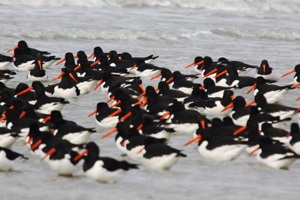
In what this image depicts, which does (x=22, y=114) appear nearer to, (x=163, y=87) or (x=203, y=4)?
(x=163, y=87)

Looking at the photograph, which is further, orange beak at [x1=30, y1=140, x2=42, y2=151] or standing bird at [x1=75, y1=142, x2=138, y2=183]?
orange beak at [x1=30, y1=140, x2=42, y2=151]

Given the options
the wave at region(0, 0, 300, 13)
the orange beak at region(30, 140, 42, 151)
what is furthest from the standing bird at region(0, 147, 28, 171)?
the wave at region(0, 0, 300, 13)

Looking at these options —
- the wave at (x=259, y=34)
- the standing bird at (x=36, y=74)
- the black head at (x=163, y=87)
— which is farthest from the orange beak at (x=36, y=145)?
the wave at (x=259, y=34)

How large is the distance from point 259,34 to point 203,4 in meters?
7.18

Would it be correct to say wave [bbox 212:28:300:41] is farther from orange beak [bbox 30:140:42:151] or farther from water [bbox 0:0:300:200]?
orange beak [bbox 30:140:42:151]

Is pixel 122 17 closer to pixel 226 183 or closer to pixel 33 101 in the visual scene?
pixel 33 101

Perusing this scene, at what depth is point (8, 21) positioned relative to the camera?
953 inches

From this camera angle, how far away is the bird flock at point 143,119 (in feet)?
32.2

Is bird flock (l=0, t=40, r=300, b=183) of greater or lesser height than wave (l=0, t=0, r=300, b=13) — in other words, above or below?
below

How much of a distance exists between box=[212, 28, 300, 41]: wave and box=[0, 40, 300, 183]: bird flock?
764 centimetres

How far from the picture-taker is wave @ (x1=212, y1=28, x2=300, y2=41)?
24875mm

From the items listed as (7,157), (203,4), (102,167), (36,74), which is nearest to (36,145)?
(7,157)

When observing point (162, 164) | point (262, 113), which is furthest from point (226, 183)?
point (262, 113)

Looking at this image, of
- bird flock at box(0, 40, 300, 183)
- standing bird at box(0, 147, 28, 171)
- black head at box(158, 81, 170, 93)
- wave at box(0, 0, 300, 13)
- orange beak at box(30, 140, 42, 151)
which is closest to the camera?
standing bird at box(0, 147, 28, 171)
